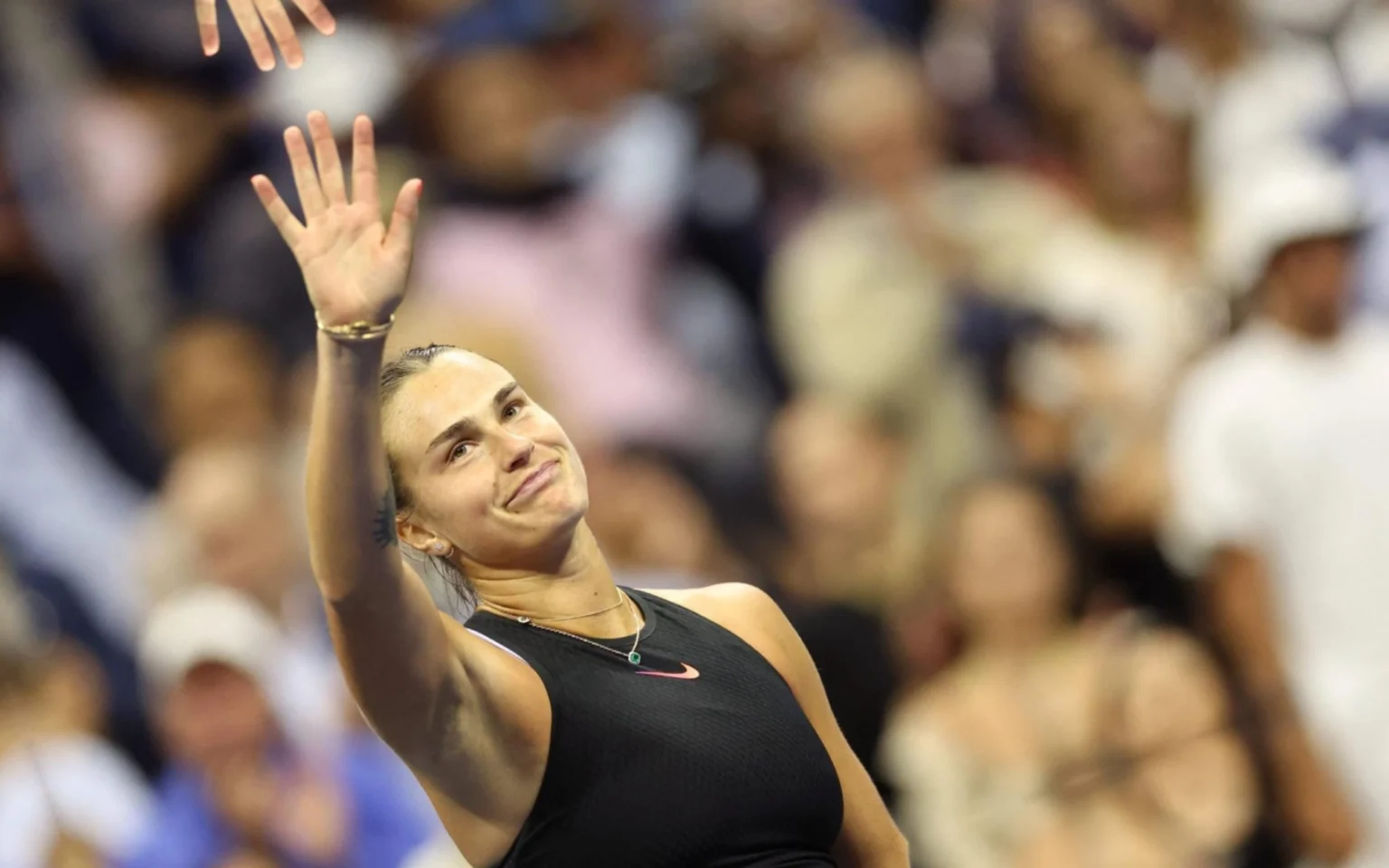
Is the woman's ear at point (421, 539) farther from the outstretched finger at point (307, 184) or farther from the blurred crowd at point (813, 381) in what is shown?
the blurred crowd at point (813, 381)

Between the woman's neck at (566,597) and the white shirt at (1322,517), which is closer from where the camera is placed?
the woman's neck at (566,597)

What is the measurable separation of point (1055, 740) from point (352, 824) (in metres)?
1.64

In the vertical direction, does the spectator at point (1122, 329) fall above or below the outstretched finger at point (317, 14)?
below

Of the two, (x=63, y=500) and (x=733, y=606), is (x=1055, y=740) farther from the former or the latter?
(x=63, y=500)

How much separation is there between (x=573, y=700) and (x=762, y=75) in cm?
473

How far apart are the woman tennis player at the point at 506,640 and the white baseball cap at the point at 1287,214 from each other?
11.0ft

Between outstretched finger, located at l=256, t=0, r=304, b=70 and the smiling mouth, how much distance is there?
527mm

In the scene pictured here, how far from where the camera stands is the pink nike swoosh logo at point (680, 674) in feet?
8.47

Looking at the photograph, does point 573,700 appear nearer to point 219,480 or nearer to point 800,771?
point 800,771

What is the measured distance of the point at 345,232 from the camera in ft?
7.64

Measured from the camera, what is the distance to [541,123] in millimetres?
6695

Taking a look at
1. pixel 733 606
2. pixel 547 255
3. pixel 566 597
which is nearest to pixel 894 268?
pixel 547 255

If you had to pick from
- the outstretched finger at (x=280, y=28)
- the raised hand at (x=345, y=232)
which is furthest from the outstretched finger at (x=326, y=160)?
the outstretched finger at (x=280, y=28)

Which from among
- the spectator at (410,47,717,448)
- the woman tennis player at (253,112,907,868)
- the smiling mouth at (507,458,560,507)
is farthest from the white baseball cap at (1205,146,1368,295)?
the smiling mouth at (507,458,560,507)
